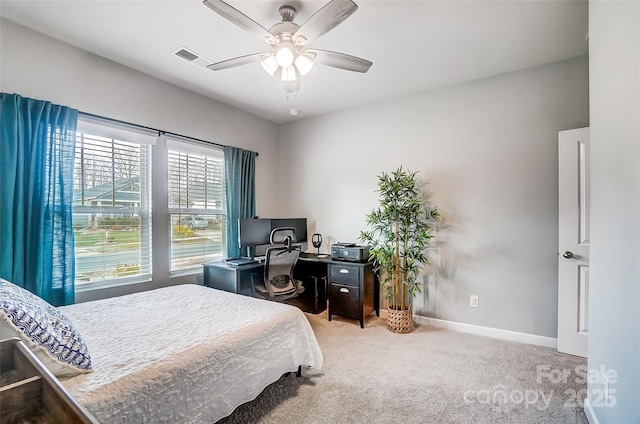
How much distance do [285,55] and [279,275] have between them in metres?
2.13

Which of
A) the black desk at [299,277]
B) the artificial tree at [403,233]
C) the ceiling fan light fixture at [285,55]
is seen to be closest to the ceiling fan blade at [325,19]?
the ceiling fan light fixture at [285,55]

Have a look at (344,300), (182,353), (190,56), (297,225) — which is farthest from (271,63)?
(344,300)

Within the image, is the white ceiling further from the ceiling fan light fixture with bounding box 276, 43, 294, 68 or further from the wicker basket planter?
the wicker basket planter

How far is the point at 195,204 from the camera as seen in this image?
3.46m

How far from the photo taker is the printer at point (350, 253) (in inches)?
132

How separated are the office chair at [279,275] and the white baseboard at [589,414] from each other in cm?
243

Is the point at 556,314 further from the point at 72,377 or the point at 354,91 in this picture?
the point at 72,377

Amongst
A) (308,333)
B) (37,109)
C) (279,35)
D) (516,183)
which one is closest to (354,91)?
(279,35)

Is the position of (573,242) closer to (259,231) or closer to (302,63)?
(302,63)

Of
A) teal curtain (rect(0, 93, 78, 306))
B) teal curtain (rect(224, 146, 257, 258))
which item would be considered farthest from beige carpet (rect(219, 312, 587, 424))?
teal curtain (rect(0, 93, 78, 306))

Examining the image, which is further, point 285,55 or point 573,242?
point 573,242

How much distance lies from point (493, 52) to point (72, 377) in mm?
3542

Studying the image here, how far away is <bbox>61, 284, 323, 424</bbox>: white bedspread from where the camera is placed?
1.19 m

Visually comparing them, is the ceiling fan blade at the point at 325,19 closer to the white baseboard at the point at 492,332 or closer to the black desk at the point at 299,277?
the black desk at the point at 299,277
